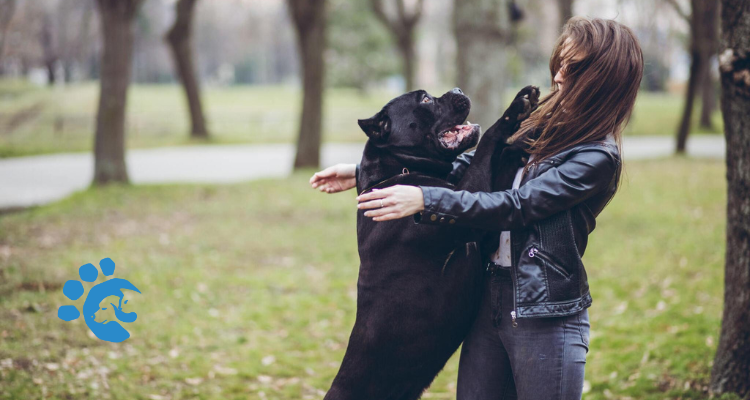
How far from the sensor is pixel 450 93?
3.12 m

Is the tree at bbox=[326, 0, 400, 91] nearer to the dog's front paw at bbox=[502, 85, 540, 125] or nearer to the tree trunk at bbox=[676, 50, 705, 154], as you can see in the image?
the tree trunk at bbox=[676, 50, 705, 154]

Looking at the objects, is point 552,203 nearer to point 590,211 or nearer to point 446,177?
point 590,211

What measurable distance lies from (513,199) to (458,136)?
68cm

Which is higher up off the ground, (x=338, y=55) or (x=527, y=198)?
(x=527, y=198)

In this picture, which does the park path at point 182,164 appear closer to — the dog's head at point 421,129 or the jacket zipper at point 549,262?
the dog's head at point 421,129

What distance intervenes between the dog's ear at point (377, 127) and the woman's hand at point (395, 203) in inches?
27.0

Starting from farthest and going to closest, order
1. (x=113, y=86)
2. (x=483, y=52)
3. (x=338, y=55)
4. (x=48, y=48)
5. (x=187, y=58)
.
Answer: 1. (x=48, y=48)
2. (x=338, y=55)
3. (x=187, y=58)
4. (x=113, y=86)
5. (x=483, y=52)

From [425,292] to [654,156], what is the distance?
19.5 meters

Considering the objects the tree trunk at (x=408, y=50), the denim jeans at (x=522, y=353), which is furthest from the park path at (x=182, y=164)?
the denim jeans at (x=522, y=353)

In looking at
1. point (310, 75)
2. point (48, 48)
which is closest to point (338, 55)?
point (48, 48)

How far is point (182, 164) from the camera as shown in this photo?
19859 millimetres

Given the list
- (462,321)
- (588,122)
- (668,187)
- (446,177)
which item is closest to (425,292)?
(462,321)

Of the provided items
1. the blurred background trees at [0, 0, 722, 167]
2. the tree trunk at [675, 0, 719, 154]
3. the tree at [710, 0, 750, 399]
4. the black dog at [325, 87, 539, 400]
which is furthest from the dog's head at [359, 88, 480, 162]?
the tree trunk at [675, 0, 719, 154]

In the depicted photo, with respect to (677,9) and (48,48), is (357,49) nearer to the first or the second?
(48,48)
